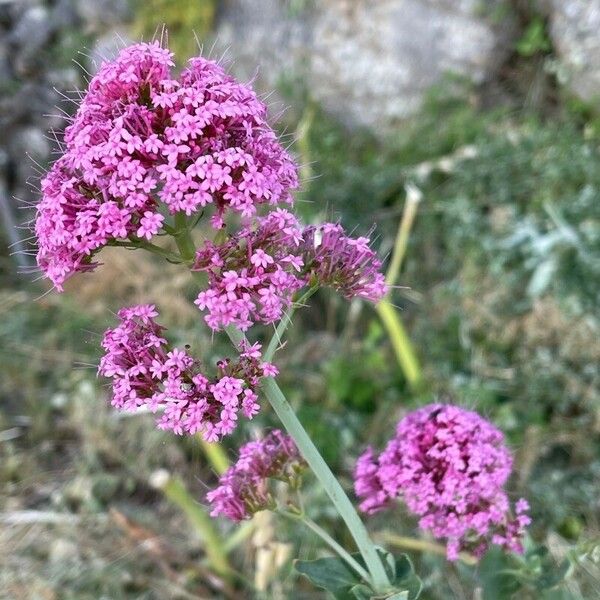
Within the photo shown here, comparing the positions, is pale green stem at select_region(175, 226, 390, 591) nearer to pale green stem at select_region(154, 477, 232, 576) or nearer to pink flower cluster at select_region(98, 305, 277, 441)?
pink flower cluster at select_region(98, 305, 277, 441)

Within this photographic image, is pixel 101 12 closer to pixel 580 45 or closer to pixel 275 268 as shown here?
pixel 580 45

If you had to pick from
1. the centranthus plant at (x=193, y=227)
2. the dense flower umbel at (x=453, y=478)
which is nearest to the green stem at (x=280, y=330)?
the centranthus plant at (x=193, y=227)

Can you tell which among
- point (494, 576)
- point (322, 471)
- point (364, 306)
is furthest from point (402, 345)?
point (322, 471)

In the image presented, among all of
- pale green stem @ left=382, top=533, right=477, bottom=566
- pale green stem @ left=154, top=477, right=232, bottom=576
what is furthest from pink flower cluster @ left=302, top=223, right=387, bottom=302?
pale green stem @ left=382, top=533, right=477, bottom=566

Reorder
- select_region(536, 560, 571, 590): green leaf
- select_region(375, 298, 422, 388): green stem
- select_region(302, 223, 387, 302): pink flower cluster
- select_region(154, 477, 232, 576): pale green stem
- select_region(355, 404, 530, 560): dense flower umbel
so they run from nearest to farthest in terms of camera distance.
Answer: select_region(302, 223, 387, 302): pink flower cluster, select_region(355, 404, 530, 560): dense flower umbel, select_region(536, 560, 571, 590): green leaf, select_region(154, 477, 232, 576): pale green stem, select_region(375, 298, 422, 388): green stem

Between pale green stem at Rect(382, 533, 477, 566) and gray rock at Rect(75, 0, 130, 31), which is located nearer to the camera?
pale green stem at Rect(382, 533, 477, 566)

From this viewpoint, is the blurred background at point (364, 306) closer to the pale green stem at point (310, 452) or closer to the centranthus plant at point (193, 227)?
the pale green stem at point (310, 452)
